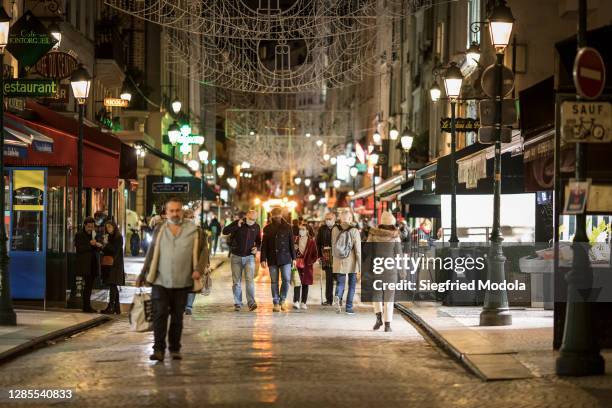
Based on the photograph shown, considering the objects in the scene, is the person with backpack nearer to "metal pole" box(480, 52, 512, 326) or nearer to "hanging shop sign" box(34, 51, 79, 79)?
"metal pole" box(480, 52, 512, 326)

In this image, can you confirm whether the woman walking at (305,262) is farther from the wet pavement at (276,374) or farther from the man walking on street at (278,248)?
the wet pavement at (276,374)

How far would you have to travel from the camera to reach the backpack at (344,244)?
2106 cm

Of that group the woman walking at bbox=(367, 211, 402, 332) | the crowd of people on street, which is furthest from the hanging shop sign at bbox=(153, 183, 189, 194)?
the woman walking at bbox=(367, 211, 402, 332)

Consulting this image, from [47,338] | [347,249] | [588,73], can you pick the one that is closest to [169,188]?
[347,249]

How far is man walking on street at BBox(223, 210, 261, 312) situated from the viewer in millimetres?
21453

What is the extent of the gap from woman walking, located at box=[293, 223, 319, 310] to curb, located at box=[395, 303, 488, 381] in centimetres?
188

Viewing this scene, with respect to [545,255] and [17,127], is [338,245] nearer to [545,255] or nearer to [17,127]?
[545,255]

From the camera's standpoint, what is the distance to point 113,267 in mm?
21109

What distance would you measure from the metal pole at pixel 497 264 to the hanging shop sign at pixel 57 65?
8.94 m

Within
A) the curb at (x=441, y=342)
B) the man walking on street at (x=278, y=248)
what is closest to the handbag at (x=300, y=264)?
the man walking on street at (x=278, y=248)

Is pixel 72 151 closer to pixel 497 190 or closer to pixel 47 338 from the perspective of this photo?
pixel 47 338

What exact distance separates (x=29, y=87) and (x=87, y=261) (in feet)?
12.9

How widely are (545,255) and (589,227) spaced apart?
1.77 meters

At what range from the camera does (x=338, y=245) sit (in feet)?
69.4
